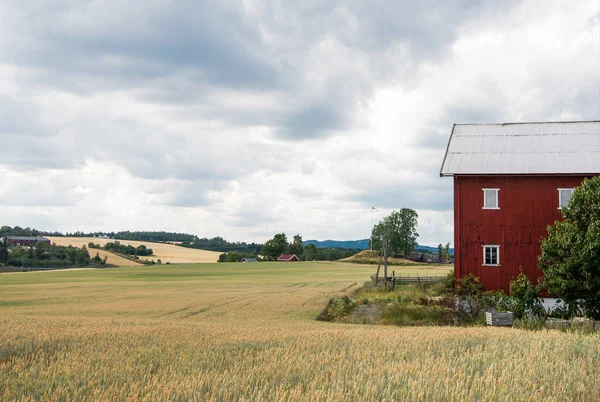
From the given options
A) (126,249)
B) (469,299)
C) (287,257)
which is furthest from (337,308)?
(126,249)

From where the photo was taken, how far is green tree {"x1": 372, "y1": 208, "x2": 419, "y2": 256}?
133 m

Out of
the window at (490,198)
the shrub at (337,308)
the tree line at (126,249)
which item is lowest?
the shrub at (337,308)

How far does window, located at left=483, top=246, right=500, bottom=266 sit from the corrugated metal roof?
16.3ft

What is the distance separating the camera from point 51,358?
12.3 m

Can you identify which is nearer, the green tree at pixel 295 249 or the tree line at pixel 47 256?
the tree line at pixel 47 256

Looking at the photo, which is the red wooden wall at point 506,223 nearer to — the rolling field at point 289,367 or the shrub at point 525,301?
the shrub at point 525,301

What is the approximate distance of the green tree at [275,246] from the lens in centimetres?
16362

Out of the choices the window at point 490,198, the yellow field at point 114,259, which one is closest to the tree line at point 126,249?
the yellow field at point 114,259

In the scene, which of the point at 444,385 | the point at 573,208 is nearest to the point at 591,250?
the point at 573,208

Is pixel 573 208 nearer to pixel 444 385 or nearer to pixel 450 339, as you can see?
pixel 450 339

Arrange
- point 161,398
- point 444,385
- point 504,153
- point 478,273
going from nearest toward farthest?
point 161,398 → point 444,385 → point 478,273 → point 504,153

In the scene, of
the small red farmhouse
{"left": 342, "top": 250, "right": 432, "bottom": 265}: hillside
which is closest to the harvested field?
{"left": 342, "top": 250, "right": 432, "bottom": 265}: hillside

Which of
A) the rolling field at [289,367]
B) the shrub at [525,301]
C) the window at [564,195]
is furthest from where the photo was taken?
the window at [564,195]

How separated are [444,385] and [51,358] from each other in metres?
8.49
